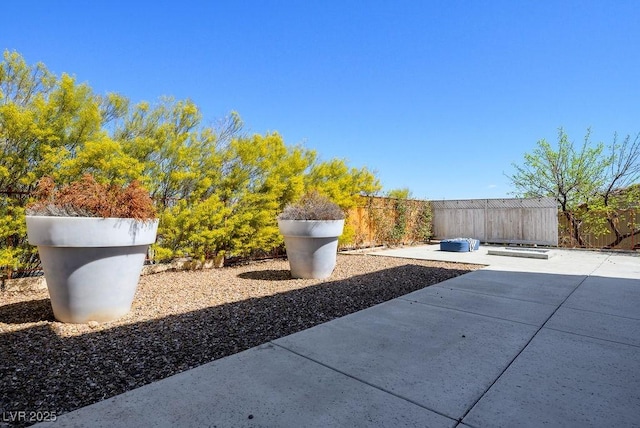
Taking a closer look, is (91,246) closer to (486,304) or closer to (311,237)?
(311,237)

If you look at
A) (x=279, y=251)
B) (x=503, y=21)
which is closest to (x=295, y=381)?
(x=279, y=251)

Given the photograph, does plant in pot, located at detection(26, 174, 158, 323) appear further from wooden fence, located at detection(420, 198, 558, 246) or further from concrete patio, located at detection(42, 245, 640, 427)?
wooden fence, located at detection(420, 198, 558, 246)

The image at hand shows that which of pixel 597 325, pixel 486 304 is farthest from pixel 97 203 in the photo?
pixel 597 325

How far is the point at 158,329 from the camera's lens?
3.04 m

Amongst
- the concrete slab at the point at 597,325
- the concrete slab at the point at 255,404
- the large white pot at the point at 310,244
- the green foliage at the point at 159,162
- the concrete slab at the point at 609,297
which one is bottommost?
the concrete slab at the point at 609,297

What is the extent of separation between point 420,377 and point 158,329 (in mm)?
2372

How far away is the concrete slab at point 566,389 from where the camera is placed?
5.48 ft

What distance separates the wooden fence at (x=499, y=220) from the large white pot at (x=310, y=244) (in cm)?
982

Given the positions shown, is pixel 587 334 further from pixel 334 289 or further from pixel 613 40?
pixel 613 40

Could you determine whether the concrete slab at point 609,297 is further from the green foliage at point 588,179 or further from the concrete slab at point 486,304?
the green foliage at point 588,179

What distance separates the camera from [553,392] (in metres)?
1.93

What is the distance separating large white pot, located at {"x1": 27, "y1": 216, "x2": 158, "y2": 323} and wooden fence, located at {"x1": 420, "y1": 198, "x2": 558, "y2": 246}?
514 inches

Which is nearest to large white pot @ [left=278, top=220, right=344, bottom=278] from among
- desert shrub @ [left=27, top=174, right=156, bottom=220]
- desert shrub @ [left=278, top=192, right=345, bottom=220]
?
desert shrub @ [left=278, top=192, right=345, bottom=220]

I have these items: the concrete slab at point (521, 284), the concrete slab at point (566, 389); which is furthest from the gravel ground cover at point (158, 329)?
the concrete slab at point (566, 389)
